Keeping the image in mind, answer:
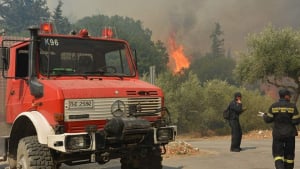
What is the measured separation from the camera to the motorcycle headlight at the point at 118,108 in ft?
21.9

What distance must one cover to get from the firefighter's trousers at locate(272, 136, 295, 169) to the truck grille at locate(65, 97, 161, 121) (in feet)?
8.15

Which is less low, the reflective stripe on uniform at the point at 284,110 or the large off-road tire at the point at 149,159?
the reflective stripe on uniform at the point at 284,110

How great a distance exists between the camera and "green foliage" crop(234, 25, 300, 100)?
22.7 metres

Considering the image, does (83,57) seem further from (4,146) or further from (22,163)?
(4,146)

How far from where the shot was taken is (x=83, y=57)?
7336 millimetres

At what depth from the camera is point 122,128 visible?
20.6 ft

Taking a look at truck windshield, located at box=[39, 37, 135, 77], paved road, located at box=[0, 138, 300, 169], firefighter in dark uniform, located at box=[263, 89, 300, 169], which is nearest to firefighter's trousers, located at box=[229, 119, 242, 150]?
paved road, located at box=[0, 138, 300, 169]

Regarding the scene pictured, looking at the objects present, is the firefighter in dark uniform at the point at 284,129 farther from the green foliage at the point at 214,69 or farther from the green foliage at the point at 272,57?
the green foliage at the point at 214,69

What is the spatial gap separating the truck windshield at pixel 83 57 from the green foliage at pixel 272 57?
1646 cm

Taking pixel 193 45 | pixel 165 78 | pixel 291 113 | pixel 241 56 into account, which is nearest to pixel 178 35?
pixel 193 45

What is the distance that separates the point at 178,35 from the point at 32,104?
12903cm

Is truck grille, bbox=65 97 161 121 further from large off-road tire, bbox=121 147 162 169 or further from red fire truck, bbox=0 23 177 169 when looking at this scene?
large off-road tire, bbox=121 147 162 169

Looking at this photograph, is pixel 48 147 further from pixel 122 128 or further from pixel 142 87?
pixel 142 87

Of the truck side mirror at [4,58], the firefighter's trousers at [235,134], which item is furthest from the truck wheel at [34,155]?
the firefighter's trousers at [235,134]
